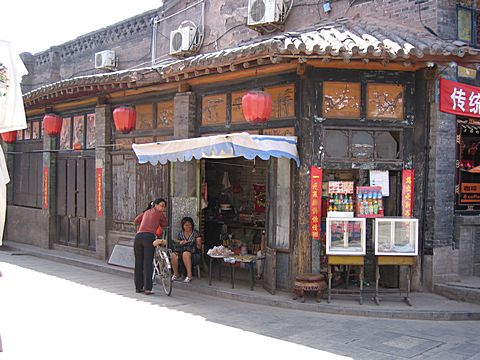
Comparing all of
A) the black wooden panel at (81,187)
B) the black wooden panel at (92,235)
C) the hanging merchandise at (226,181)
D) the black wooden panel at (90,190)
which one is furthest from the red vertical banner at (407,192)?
the black wooden panel at (81,187)

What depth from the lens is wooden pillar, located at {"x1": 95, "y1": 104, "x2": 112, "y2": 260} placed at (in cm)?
1438

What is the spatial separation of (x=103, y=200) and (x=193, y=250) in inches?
161

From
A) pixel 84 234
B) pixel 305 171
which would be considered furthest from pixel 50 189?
pixel 305 171

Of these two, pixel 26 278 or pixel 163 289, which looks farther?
pixel 26 278

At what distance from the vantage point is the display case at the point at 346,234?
931 centimetres

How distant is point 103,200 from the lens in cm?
1440

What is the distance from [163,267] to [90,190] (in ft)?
18.1

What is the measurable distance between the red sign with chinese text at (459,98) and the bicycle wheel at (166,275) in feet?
19.4

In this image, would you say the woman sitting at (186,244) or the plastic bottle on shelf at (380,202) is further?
the woman sitting at (186,244)

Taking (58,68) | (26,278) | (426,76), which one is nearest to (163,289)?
(26,278)

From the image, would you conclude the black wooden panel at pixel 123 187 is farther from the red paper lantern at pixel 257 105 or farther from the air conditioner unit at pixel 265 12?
the red paper lantern at pixel 257 105

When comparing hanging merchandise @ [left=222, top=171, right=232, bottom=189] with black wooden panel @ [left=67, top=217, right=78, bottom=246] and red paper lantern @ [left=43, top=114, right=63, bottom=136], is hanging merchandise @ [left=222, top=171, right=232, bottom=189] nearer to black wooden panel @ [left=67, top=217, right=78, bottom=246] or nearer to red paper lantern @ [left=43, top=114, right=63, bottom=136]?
black wooden panel @ [left=67, top=217, right=78, bottom=246]

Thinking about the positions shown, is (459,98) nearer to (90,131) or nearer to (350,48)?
(350,48)

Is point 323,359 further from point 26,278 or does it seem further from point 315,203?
point 26,278
